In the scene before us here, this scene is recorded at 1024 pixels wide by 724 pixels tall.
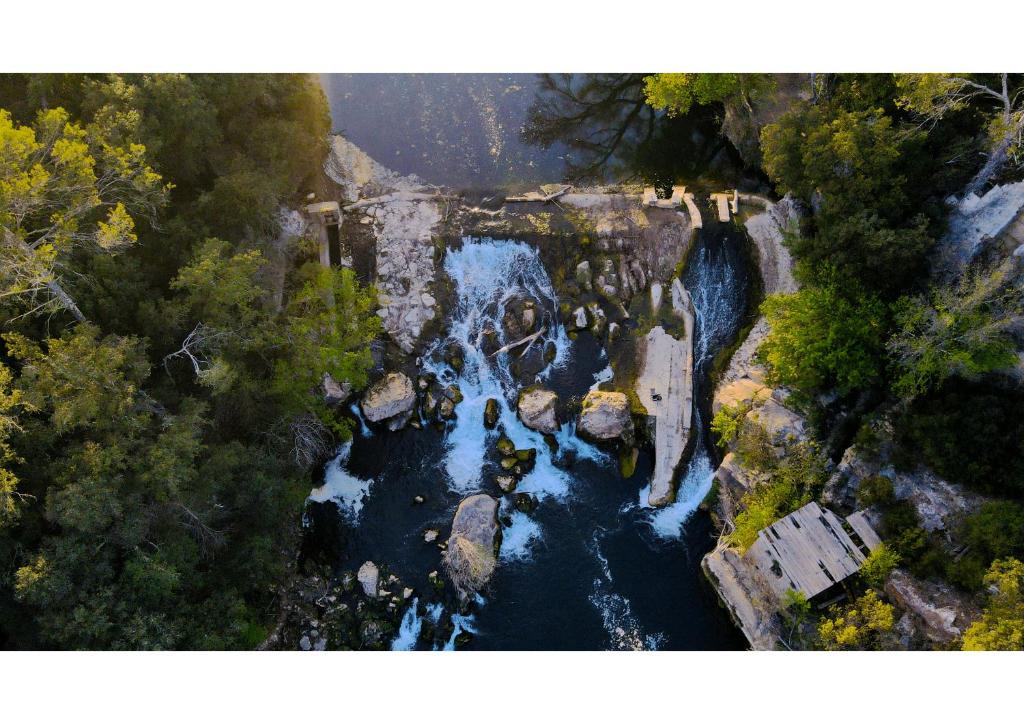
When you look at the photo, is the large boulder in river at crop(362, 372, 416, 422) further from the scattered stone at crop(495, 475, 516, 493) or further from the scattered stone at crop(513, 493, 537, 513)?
the scattered stone at crop(513, 493, 537, 513)

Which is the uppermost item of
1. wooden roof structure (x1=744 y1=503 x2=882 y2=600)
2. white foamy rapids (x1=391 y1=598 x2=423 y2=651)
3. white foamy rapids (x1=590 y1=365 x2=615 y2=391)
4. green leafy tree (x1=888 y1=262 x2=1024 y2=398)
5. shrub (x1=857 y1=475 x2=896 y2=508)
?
green leafy tree (x1=888 y1=262 x2=1024 y2=398)

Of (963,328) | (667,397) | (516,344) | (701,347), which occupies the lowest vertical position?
(667,397)

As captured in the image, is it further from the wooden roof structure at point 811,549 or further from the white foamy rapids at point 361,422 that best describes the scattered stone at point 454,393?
the wooden roof structure at point 811,549

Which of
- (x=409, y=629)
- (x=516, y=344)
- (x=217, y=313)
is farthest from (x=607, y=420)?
(x=217, y=313)

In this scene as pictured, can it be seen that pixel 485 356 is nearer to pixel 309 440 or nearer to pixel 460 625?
pixel 309 440

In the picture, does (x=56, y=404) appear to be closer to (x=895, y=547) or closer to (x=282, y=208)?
(x=282, y=208)

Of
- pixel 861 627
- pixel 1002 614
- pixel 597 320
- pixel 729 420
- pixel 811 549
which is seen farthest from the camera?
pixel 597 320

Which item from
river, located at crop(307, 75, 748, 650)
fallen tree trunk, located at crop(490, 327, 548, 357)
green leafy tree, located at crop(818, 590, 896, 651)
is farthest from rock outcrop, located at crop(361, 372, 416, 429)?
green leafy tree, located at crop(818, 590, 896, 651)
